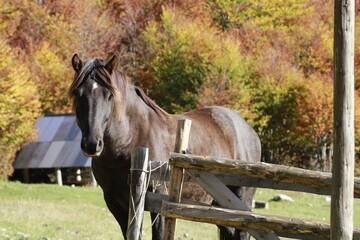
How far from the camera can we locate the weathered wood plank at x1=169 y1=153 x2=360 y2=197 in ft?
17.5

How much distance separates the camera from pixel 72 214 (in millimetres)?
17000

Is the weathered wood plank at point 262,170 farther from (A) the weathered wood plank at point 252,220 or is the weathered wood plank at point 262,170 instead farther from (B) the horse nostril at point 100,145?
(B) the horse nostril at point 100,145

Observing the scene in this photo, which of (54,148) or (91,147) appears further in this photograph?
(54,148)

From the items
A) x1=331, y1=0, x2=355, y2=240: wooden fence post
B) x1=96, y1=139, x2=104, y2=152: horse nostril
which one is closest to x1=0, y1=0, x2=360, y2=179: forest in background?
x1=96, y1=139, x2=104, y2=152: horse nostril

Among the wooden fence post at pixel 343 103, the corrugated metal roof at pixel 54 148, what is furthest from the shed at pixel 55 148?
the wooden fence post at pixel 343 103

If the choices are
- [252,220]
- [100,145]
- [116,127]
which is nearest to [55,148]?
[116,127]

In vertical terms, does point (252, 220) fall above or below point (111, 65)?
below

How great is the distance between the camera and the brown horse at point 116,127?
642cm

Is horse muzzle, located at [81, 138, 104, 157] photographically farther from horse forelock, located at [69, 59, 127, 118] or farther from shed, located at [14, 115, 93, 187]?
shed, located at [14, 115, 93, 187]

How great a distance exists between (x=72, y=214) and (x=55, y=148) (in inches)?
656

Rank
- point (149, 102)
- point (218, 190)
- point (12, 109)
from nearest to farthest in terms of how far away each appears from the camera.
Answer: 1. point (218, 190)
2. point (149, 102)
3. point (12, 109)

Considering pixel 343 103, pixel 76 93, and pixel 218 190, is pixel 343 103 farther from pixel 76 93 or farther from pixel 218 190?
pixel 76 93

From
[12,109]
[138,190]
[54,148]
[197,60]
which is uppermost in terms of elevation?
[197,60]

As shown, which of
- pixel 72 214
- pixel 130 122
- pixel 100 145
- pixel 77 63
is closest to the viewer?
pixel 100 145
